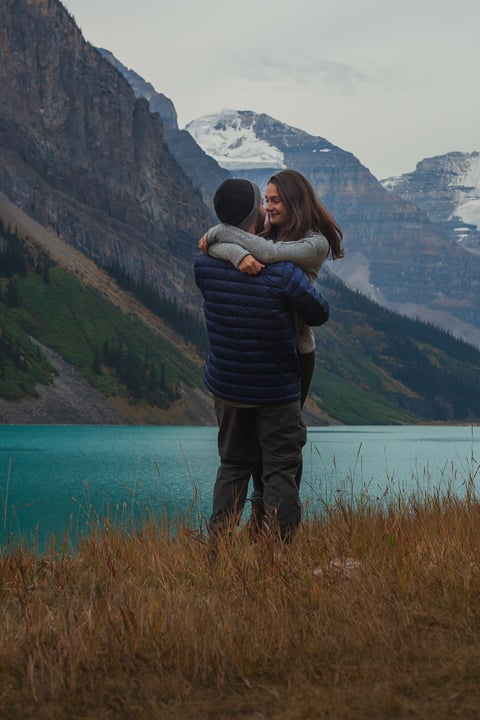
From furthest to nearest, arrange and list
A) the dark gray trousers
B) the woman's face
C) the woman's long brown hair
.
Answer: the woman's face, the woman's long brown hair, the dark gray trousers

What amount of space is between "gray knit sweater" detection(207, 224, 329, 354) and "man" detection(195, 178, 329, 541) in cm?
Answer: 9

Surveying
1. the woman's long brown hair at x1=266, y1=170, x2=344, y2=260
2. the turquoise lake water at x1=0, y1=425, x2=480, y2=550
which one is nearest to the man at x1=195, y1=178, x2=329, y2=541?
the woman's long brown hair at x1=266, y1=170, x2=344, y2=260

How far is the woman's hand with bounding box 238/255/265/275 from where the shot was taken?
23.2ft

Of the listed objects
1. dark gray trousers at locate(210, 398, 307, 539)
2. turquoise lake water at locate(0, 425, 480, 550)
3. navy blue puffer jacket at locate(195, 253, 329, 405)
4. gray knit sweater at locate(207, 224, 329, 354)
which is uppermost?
gray knit sweater at locate(207, 224, 329, 354)

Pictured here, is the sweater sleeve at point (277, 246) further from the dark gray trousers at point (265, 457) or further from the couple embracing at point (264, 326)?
the dark gray trousers at point (265, 457)

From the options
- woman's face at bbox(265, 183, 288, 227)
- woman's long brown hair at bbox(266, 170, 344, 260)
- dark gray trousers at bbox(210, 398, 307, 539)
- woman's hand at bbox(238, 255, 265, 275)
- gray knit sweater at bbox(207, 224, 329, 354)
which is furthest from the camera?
woman's face at bbox(265, 183, 288, 227)

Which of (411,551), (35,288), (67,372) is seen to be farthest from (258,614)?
(35,288)

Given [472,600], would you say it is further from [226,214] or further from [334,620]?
[226,214]

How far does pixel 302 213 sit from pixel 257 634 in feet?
12.1

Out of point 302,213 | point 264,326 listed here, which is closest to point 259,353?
point 264,326

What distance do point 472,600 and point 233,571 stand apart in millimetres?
1644

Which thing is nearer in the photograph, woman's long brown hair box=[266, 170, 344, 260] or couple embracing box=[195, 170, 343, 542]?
couple embracing box=[195, 170, 343, 542]

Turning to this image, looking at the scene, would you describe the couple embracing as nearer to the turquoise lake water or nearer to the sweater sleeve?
the sweater sleeve

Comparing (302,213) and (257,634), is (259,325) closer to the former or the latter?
(302,213)
